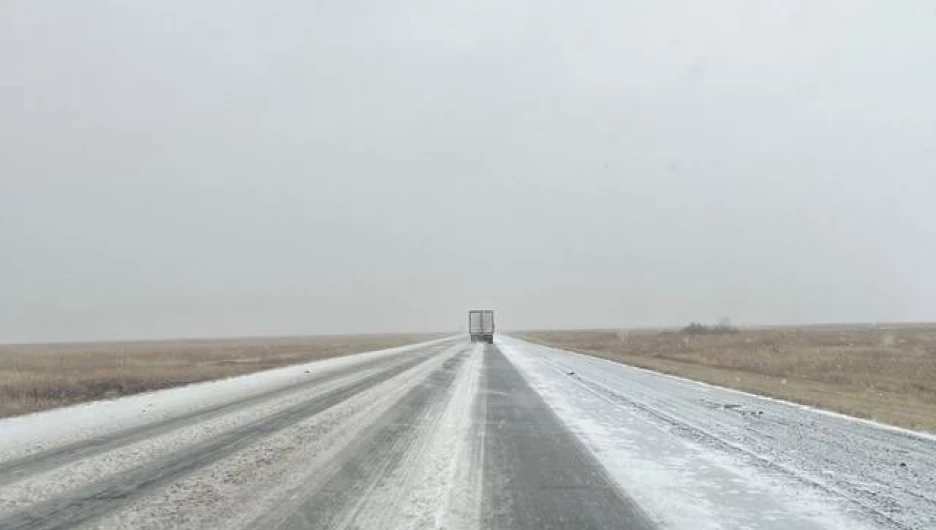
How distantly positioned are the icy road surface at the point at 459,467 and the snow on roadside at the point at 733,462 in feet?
0.12

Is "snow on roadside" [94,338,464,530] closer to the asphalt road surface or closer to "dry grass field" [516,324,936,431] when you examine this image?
the asphalt road surface

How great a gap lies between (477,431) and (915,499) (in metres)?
6.44

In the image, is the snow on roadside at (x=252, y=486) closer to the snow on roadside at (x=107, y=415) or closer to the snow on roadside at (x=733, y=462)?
the snow on roadside at (x=107, y=415)

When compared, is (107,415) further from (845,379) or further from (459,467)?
(845,379)

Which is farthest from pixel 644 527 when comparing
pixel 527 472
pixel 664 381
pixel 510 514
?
pixel 664 381

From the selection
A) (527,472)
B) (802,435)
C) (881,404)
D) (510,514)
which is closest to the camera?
(510,514)

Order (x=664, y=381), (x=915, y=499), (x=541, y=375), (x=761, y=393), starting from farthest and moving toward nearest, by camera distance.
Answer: (x=541, y=375), (x=664, y=381), (x=761, y=393), (x=915, y=499)

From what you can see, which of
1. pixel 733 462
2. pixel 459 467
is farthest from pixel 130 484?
pixel 733 462

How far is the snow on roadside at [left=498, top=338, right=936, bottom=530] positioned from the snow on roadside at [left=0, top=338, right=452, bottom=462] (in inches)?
290

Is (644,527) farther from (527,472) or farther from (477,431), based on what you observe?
(477,431)

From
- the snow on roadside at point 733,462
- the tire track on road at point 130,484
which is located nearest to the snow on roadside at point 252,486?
the tire track on road at point 130,484

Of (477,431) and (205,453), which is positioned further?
(477,431)

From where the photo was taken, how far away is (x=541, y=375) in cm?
2758

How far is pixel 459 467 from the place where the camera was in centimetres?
920
